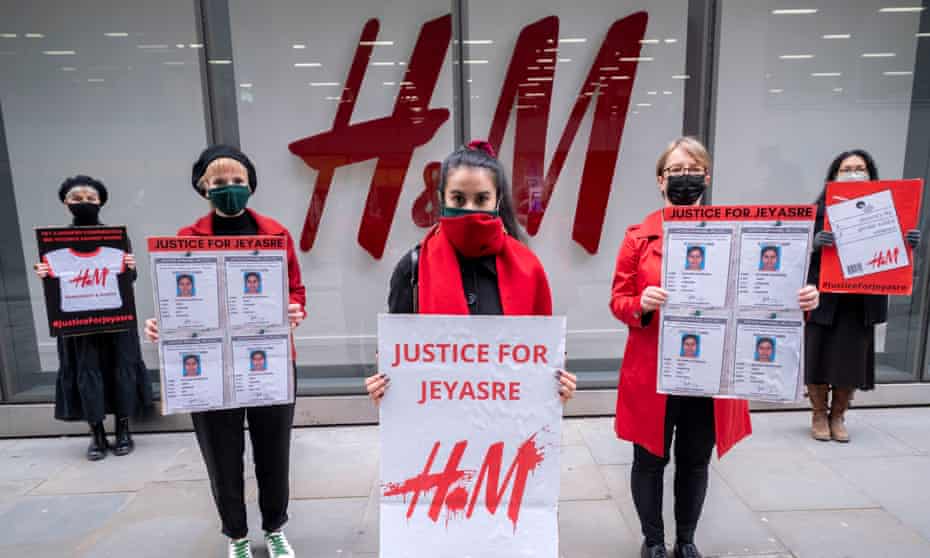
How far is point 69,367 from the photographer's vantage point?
12.7 feet

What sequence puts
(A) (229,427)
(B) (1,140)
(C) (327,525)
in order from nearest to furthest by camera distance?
(A) (229,427)
(C) (327,525)
(B) (1,140)

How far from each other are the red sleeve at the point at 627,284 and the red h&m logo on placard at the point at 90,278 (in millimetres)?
3500

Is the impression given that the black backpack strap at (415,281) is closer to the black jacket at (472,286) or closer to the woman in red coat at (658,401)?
the black jacket at (472,286)

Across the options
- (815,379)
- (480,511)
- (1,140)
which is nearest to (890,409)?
(815,379)

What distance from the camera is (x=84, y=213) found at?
12.1 feet

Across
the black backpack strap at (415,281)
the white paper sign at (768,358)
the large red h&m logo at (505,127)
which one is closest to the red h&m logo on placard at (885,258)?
the white paper sign at (768,358)

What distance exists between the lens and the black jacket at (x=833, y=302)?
11.9 feet

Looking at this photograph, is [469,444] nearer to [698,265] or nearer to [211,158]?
[698,265]

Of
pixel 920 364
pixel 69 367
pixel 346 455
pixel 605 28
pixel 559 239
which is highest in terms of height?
pixel 605 28

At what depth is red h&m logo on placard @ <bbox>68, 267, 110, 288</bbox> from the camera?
3.65 meters

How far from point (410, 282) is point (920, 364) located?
5142mm

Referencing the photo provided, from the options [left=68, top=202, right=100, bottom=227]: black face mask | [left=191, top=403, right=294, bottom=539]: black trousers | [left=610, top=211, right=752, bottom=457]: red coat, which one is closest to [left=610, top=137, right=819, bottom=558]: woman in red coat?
[left=610, top=211, right=752, bottom=457]: red coat

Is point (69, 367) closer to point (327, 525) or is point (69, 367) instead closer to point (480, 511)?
point (327, 525)

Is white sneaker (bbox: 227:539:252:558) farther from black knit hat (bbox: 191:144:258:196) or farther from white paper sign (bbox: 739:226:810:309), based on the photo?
white paper sign (bbox: 739:226:810:309)
